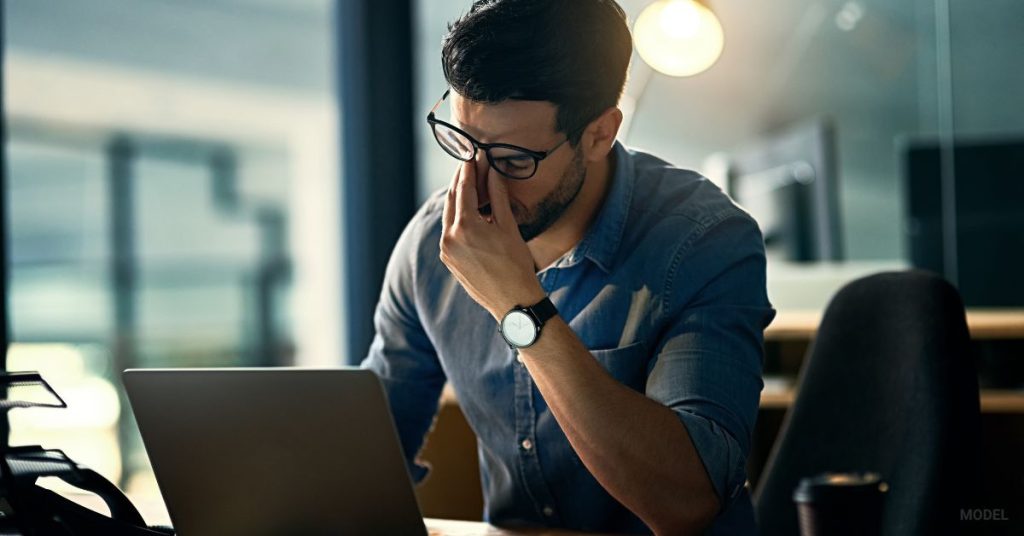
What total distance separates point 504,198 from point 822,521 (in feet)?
2.04

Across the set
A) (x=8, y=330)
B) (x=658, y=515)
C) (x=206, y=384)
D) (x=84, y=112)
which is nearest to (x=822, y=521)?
(x=658, y=515)

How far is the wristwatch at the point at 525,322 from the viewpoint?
4.25 ft

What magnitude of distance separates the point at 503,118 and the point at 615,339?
324 mm

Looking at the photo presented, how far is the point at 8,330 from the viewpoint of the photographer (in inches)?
87.3

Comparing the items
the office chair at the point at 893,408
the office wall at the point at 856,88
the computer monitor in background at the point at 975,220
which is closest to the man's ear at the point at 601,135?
the office chair at the point at 893,408

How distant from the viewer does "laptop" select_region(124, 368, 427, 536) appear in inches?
40.2

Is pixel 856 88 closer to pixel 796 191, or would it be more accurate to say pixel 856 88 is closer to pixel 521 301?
pixel 796 191

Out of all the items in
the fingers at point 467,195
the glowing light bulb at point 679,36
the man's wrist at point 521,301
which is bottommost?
the man's wrist at point 521,301

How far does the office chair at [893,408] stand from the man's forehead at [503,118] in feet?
1.81

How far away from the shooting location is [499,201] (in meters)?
1.40

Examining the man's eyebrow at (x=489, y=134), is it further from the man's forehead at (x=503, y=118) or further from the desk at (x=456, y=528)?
the desk at (x=456, y=528)

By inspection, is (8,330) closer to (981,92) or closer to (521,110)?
(521,110)

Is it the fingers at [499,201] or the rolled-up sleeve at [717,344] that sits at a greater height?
the fingers at [499,201]

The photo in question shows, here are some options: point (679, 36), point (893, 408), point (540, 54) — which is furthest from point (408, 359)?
point (679, 36)
